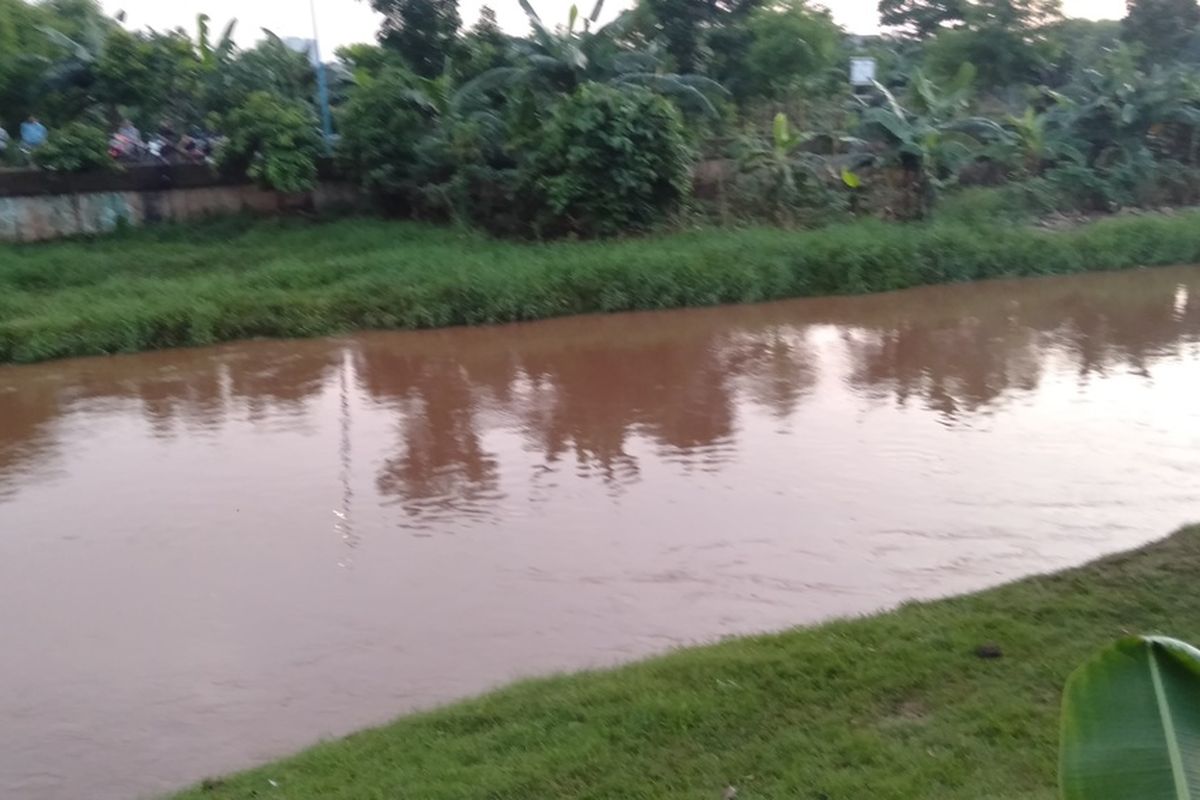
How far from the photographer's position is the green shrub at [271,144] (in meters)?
15.6

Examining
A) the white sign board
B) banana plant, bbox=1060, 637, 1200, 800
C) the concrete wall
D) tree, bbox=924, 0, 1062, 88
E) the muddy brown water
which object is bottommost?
the muddy brown water

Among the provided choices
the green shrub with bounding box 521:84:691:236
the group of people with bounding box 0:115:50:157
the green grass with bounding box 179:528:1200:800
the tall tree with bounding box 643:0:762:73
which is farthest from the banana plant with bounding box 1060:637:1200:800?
the tall tree with bounding box 643:0:762:73

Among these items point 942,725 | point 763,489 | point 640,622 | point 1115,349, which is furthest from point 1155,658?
point 1115,349

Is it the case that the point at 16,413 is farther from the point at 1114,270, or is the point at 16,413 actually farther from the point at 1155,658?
the point at 1114,270

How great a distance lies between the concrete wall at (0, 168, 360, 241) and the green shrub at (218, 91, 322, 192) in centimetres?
63

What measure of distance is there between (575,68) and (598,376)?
6.42 m

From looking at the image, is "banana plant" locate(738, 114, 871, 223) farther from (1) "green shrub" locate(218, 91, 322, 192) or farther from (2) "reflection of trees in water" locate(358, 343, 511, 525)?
(2) "reflection of trees in water" locate(358, 343, 511, 525)

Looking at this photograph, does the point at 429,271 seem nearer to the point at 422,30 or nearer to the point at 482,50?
the point at 482,50

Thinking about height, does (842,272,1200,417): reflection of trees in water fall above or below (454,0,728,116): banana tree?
below

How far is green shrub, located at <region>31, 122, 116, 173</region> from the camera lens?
15.2m

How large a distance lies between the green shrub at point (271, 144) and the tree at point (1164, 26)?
1657 cm

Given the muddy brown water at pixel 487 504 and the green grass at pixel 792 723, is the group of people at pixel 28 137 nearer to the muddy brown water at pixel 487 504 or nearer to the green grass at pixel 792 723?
the muddy brown water at pixel 487 504

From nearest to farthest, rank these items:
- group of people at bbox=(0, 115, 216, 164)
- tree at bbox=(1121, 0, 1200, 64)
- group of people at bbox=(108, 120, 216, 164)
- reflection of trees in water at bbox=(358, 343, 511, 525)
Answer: reflection of trees in water at bbox=(358, 343, 511, 525), group of people at bbox=(0, 115, 216, 164), group of people at bbox=(108, 120, 216, 164), tree at bbox=(1121, 0, 1200, 64)

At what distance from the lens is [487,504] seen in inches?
293
